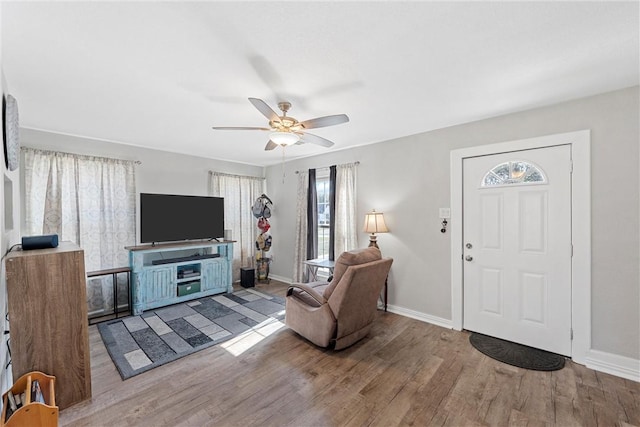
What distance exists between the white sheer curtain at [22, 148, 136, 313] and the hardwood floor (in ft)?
4.69

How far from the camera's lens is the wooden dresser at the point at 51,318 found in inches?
70.9

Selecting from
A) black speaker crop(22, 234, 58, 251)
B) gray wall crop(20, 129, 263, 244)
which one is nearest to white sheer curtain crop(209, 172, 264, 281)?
gray wall crop(20, 129, 263, 244)

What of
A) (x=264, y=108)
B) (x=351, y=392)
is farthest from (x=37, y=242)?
(x=351, y=392)

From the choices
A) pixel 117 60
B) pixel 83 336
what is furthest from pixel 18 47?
pixel 83 336

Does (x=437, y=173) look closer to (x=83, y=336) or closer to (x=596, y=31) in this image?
(x=596, y=31)

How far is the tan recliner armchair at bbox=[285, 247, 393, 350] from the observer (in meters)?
2.53

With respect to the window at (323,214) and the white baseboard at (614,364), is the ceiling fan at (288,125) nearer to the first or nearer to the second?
the window at (323,214)

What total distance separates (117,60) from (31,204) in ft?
9.00

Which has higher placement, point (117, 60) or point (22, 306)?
point (117, 60)

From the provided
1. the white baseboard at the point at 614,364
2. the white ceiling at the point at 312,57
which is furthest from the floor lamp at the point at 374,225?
the white baseboard at the point at 614,364

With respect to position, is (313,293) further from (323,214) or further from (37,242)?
(37,242)

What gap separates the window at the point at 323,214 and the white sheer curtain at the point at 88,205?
9.68ft

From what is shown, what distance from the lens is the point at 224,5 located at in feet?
4.47

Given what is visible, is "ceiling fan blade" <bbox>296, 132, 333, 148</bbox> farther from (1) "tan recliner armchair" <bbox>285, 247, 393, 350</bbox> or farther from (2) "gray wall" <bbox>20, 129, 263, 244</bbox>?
(2) "gray wall" <bbox>20, 129, 263, 244</bbox>
